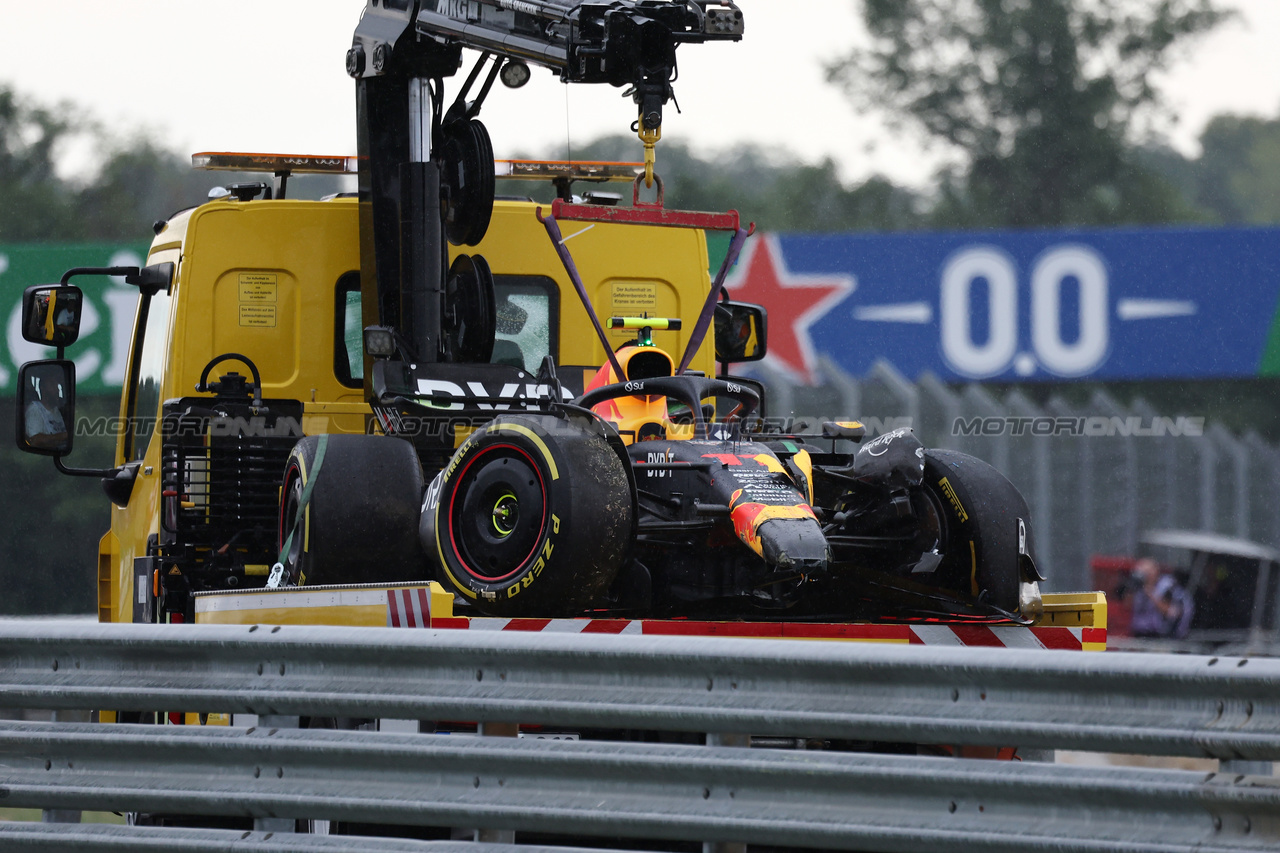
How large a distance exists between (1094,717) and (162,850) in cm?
217

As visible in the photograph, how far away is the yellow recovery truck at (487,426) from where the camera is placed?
5168mm

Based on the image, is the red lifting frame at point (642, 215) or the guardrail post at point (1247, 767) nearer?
the guardrail post at point (1247, 767)

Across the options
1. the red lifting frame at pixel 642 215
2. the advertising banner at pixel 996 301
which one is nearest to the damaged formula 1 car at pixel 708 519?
the red lifting frame at pixel 642 215

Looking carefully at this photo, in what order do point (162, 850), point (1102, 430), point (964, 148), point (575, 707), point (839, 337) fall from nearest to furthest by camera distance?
point (575, 707) → point (162, 850) → point (1102, 430) → point (839, 337) → point (964, 148)

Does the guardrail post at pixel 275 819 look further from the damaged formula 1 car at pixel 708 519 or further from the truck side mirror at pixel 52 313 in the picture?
the truck side mirror at pixel 52 313

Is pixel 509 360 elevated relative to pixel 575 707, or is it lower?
Result: elevated

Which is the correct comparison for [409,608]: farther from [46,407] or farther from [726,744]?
[46,407]

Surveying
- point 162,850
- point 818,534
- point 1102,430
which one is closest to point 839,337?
point 1102,430

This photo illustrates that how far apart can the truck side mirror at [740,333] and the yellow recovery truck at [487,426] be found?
17 millimetres

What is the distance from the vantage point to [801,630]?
15.7ft

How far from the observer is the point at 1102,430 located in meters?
14.4

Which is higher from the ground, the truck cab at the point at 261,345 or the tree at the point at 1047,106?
the tree at the point at 1047,106

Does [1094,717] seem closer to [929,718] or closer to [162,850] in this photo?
[929,718]

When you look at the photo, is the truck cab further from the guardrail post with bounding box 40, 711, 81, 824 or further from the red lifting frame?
the guardrail post with bounding box 40, 711, 81, 824
